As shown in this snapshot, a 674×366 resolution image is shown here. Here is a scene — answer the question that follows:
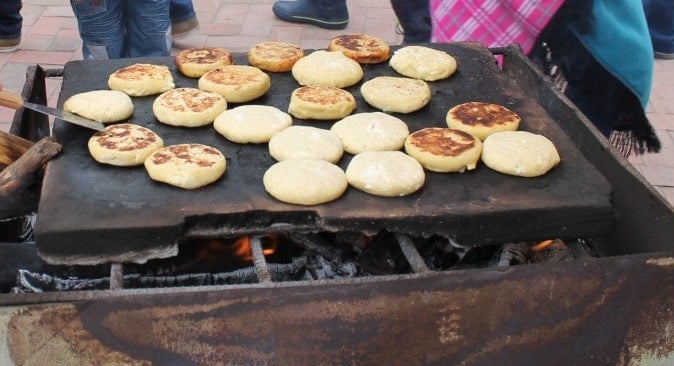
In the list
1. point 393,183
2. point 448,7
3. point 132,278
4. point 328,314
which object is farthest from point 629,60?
point 132,278

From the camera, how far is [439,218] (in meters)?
1.75

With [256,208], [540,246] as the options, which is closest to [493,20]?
[540,246]

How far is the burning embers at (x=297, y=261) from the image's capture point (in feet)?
6.58

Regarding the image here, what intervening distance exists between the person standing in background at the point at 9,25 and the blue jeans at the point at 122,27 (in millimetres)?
1086

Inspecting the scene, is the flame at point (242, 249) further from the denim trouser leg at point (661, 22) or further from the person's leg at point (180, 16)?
the denim trouser leg at point (661, 22)

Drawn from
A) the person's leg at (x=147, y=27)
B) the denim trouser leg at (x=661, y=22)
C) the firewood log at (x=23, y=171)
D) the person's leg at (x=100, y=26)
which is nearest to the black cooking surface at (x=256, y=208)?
the firewood log at (x=23, y=171)

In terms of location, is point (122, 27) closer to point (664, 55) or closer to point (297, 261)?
point (297, 261)

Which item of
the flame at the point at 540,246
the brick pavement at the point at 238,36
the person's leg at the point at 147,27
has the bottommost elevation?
the brick pavement at the point at 238,36

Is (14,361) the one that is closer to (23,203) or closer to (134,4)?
(23,203)

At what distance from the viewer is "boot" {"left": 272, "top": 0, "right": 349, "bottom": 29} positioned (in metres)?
5.51

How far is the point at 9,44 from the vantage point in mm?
4910

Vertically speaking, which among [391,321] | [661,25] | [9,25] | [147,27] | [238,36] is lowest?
[238,36]

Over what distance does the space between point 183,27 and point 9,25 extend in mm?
1184

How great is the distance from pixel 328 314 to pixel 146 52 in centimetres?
301
